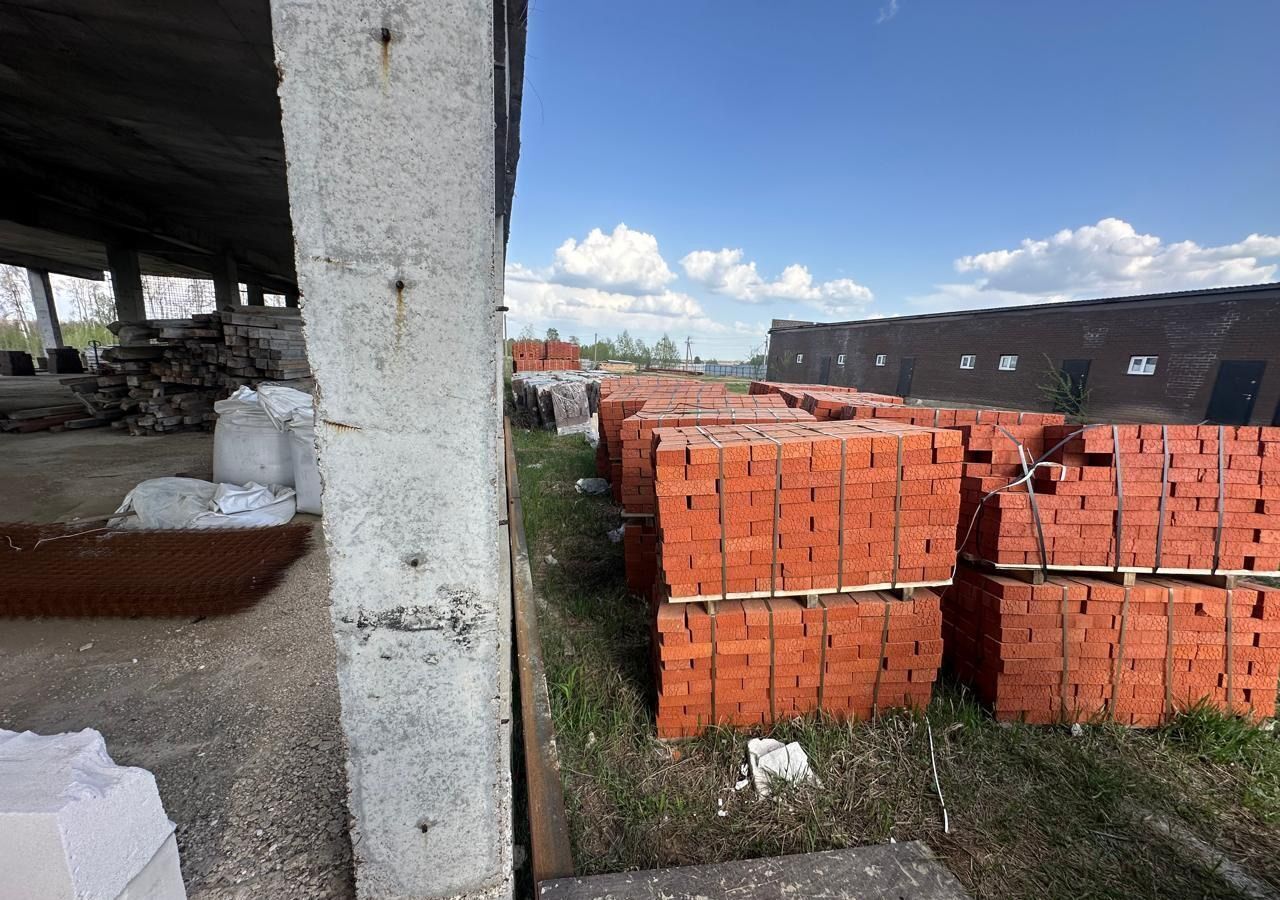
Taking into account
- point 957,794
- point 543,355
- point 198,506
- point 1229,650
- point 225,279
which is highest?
point 225,279

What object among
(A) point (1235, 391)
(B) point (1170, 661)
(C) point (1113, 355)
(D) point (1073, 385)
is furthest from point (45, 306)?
(A) point (1235, 391)

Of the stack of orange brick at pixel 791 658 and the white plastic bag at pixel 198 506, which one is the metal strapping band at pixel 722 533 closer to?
the stack of orange brick at pixel 791 658

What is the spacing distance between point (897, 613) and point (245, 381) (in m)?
9.37

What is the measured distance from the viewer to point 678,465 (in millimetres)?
2740

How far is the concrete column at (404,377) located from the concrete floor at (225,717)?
26.2 inches

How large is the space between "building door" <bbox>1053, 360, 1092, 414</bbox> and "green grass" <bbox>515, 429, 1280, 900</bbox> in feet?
69.0

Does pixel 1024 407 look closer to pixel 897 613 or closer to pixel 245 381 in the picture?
pixel 897 613

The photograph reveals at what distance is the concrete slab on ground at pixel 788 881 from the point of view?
191 centimetres

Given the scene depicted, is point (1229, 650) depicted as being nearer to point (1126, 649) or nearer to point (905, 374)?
point (1126, 649)

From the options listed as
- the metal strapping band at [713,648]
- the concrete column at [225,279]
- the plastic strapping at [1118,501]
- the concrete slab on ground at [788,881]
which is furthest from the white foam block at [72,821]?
the concrete column at [225,279]

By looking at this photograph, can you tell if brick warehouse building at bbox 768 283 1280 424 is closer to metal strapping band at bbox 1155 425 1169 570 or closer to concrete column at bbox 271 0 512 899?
metal strapping band at bbox 1155 425 1169 570

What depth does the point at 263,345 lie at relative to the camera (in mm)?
7227

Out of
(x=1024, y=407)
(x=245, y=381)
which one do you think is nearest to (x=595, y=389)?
(x=245, y=381)

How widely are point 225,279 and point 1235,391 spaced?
29940 millimetres
